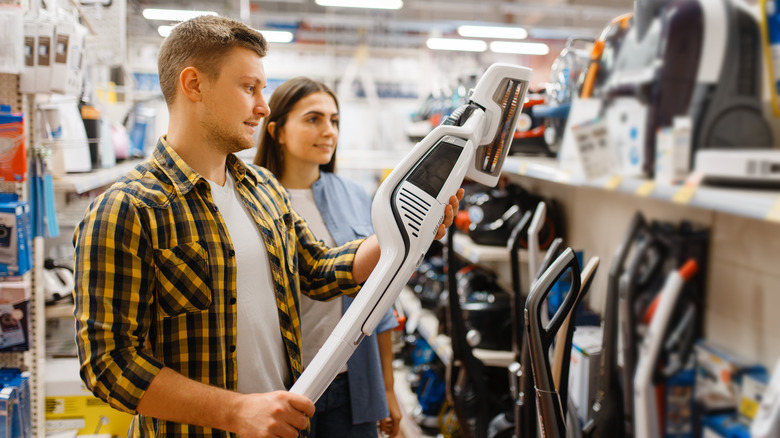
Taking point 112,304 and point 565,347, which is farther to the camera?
point 565,347

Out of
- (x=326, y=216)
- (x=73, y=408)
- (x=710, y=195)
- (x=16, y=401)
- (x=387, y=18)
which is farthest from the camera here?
(x=387, y=18)

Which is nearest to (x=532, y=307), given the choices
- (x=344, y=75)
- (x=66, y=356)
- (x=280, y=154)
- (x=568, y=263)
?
(x=568, y=263)

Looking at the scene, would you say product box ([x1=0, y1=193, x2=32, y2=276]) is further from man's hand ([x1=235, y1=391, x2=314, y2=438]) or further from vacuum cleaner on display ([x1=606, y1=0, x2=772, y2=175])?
vacuum cleaner on display ([x1=606, y1=0, x2=772, y2=175])

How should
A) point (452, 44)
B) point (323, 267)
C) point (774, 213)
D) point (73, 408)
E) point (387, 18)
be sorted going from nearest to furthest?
point (774, 213)
point (323, 267)
point (73, 408)
point (452, 44)
point (387, 18)

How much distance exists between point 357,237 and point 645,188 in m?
1.20

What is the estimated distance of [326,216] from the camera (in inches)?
85.7

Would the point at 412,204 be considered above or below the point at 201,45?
below

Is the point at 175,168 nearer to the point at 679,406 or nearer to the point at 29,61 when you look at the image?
the point at 679,406

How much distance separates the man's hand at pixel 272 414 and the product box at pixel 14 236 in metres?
1.50

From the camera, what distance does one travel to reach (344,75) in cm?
798

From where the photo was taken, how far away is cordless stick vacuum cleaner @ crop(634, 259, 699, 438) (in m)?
1.30

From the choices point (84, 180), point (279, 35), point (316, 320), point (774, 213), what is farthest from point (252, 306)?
point (279, 35)

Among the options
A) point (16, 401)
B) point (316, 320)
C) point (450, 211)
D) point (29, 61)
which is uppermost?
point (29, 61)

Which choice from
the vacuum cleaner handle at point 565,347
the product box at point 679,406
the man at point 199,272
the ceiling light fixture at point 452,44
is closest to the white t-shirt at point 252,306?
the man at point 199,272
